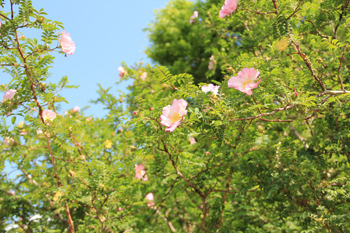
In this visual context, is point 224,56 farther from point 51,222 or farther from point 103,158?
point 51,222

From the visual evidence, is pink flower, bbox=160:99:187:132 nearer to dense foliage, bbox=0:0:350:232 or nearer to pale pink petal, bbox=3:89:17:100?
dense foliage, bbox=0:0:350:232

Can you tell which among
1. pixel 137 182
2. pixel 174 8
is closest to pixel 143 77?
pixel 137 182

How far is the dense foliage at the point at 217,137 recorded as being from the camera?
1.41 meters

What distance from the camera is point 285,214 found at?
81.6 inches

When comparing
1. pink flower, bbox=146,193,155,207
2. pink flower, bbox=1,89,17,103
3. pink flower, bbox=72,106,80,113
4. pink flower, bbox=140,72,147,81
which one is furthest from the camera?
pink flower, bbox=140,72,147,81

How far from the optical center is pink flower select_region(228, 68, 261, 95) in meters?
1.33

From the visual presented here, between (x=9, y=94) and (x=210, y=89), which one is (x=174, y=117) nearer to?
(x=210, y=89)

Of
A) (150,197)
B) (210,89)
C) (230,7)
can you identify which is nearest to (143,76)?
(150,197)

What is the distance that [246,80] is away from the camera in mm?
1359

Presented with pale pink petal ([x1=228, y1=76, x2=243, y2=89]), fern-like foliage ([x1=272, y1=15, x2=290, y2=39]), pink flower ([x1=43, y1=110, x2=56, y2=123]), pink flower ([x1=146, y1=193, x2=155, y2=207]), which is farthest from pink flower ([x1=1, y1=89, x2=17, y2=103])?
fern-like foliage ([x1=272, y1=15, x2=290, y2=39])

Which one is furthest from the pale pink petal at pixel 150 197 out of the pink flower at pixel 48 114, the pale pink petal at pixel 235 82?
the pale pink petal at pixel 235 82

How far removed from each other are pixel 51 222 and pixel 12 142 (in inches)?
35.5

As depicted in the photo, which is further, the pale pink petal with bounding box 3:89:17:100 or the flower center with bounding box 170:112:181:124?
the pale pink petal with bounding box 3:89:17:100

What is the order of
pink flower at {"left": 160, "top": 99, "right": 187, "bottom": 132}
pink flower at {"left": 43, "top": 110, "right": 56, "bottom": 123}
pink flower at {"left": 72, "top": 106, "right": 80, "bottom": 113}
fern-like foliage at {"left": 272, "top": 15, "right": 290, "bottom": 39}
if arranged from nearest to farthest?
pink flower at {"left": 160, "top": 99, "right": 187, "bottom": 132}, fern-like foliage at {"left": 272, "top": 15, "right": 290, "bottom": 39}, pink flower at {"left": 43, "top": 110, "right": 56, "bottom": 123}, pink flower at {"left": 72, "top": 106, "right": 80, "bottom": 113}
